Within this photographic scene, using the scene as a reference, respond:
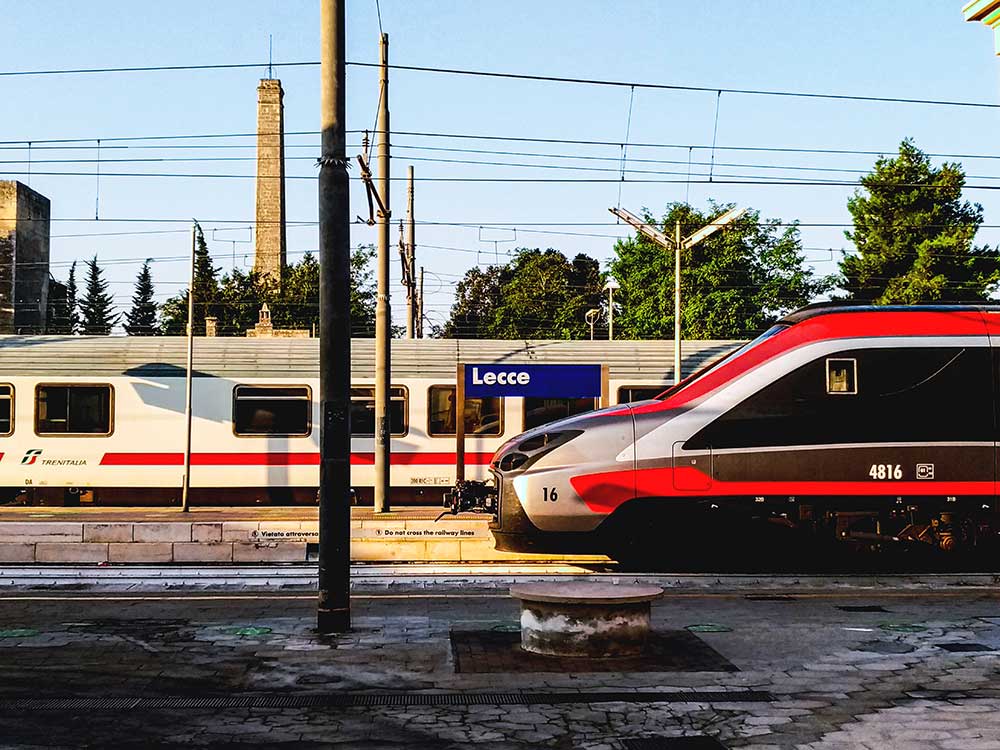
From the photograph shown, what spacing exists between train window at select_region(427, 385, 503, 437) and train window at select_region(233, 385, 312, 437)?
2.64 m

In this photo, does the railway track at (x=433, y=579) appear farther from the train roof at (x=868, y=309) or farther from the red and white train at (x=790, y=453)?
the train roof at (x=868, y=309)

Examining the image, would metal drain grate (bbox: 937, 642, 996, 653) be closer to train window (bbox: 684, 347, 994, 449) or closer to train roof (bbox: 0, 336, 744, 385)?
train window (bbox: 684, 347, 994, 449)

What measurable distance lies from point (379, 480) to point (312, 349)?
4933mm

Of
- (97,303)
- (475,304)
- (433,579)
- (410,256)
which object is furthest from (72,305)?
(433,579)

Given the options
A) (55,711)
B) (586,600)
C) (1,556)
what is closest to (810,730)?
(586,600)

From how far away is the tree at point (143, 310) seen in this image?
325 feet

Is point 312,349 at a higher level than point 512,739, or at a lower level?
higher

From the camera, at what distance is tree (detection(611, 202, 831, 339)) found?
64688 mm

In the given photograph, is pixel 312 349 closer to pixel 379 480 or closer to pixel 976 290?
pixel 379 480

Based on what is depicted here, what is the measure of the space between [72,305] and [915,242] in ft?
214

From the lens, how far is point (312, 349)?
2520 cm

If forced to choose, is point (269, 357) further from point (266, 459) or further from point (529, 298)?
point (529, 298)

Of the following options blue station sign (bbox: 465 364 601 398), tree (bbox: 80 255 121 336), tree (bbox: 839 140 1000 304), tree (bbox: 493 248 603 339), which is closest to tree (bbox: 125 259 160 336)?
tree (bbox: 80 255 121 336)

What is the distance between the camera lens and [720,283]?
65125mm
